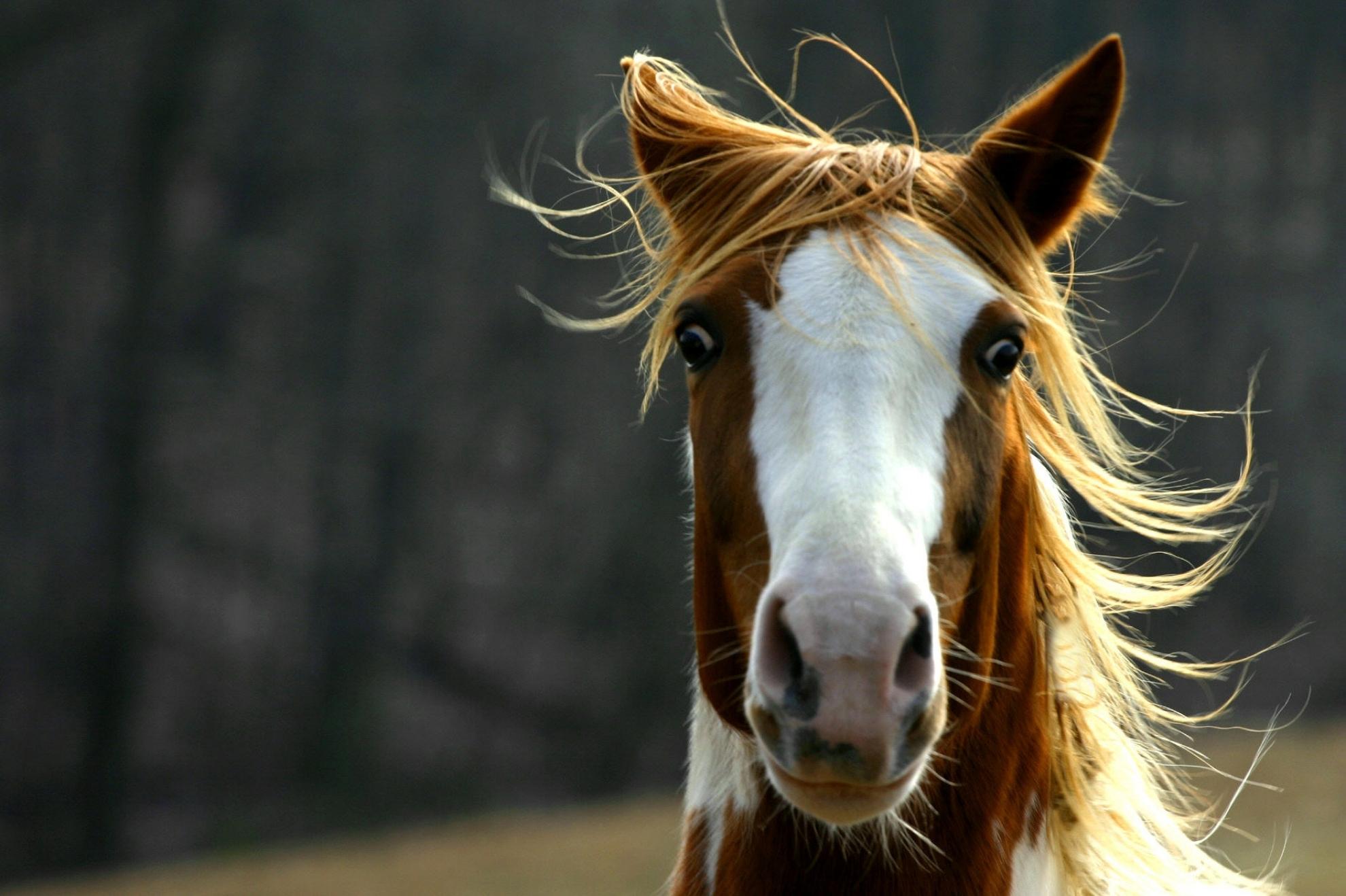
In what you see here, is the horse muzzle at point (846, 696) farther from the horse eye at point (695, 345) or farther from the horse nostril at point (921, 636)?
the horse eye at point (695, 345)

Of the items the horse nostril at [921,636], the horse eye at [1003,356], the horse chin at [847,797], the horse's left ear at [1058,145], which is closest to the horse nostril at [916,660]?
the horse nostril at [921,636]

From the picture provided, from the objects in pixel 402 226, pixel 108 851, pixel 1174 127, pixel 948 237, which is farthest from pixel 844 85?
pixel 948 237

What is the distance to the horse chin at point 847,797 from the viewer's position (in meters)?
1.53

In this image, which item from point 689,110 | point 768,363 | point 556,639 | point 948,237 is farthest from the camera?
point 556,639

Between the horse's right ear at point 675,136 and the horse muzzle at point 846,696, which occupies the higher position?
the horse's right ear at point 675,136

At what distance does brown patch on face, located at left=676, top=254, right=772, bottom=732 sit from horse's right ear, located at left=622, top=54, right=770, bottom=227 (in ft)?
1.04

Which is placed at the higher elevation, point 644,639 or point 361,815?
point 644,639

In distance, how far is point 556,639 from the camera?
29.1 feet

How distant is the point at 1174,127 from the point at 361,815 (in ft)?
24.8

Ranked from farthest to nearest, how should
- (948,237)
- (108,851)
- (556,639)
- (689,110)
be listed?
(556,639) → (108,851) → (689,110) → (948,237)

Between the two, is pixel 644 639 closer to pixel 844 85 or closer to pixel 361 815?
pixel 361 815

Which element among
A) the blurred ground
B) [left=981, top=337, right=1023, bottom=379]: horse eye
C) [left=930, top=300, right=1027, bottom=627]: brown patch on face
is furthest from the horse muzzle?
the blurred ground

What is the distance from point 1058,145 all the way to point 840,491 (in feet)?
2.52

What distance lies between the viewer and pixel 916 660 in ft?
4.93
